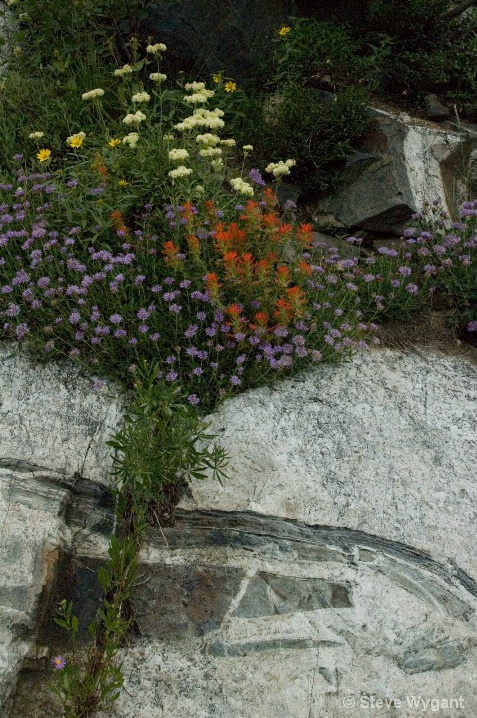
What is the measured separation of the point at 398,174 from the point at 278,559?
148 inches

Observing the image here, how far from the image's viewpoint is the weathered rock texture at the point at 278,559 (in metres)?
3.34

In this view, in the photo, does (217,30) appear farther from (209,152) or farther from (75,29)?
(209,152)

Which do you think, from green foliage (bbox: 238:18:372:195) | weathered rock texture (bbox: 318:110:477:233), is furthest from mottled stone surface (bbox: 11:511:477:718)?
green foliage (bbox: 238:18:372:195)

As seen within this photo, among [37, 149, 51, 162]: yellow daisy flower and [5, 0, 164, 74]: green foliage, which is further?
[5, 0, 164, 74]: green foliage

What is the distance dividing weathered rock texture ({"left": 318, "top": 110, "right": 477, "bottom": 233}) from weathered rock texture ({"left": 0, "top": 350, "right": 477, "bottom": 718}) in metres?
2.11

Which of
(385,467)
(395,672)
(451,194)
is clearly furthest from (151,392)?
(451,194)

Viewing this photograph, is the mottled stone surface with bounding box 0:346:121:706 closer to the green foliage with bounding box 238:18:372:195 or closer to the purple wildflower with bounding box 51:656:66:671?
the purple wildflower with bounding box 51:656:66:671

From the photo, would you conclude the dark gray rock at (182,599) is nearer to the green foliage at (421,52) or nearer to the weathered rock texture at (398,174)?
the weathered rock texture at (398,174)

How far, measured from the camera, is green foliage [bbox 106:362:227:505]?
11.8ft

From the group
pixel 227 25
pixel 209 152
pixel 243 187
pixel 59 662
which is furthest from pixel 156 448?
pixel 227 25

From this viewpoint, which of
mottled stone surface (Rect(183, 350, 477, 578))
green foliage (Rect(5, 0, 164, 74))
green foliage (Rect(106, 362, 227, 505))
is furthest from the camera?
green foliage (Rect(5, 0, 164, 74))

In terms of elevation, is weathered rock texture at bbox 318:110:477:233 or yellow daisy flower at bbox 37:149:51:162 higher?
yellow daisy flower at bbox 37:149:51:162

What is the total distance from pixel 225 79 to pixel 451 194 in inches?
94.1

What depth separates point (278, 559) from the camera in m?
3.75
